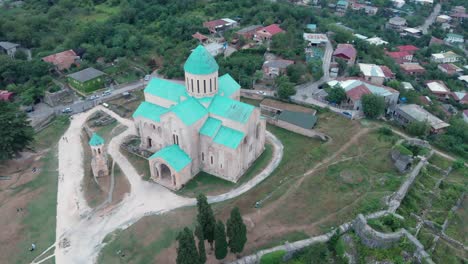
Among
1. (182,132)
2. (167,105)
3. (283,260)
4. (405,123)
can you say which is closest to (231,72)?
(167,105)

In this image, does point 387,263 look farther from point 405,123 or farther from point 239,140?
point 405,123

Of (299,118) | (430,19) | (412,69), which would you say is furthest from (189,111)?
(430,19)

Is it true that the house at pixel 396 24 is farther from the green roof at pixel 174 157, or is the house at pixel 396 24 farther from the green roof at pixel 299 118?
the green roof at pixel 174 157

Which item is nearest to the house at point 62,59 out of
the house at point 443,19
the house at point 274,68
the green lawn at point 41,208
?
the green lawn at point 41,208

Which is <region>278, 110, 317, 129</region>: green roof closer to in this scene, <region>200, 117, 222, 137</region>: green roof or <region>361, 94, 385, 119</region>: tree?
<region>361, 94, 385, 119</region>: tree

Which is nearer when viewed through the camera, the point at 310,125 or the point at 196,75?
the point at 196,75

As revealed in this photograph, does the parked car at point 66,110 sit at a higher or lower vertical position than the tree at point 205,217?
lower
